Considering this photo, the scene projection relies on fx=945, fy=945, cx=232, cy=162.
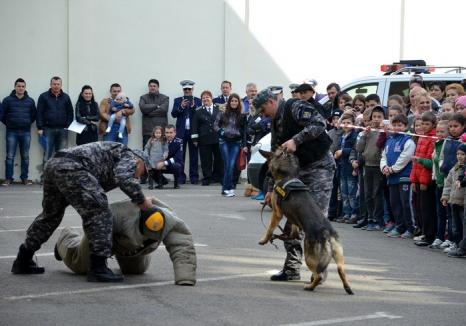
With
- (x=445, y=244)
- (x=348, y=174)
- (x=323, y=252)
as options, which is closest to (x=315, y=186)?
(x=323, y=252)

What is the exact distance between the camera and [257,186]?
52.1 feet

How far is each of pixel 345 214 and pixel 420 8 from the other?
10516 millimetres

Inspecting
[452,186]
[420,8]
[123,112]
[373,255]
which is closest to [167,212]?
[373,255]

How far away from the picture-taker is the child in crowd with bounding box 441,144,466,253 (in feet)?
35.4

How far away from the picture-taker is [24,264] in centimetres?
911

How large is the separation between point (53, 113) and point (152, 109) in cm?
223

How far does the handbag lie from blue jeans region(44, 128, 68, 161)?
13.3 ft

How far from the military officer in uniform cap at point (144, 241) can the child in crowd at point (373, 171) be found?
4.91 m

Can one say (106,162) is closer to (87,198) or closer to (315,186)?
(87,198)

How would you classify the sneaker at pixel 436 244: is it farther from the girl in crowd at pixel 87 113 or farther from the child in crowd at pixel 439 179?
the girl in crowd at pixel 87 113

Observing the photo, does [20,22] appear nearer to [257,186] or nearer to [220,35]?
[220,35]

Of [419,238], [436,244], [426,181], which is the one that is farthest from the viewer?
[419,238]

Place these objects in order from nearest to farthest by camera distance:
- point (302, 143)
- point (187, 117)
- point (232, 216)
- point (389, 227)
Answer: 1. point (302, 143)
2. point (389, 227)
3. point (232, 216)
4. point (187, 117)

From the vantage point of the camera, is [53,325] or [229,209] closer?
[53,325]
